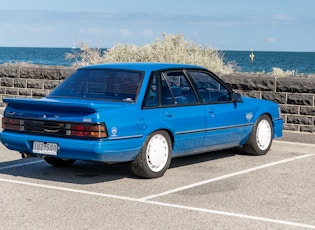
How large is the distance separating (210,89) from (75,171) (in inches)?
87.2

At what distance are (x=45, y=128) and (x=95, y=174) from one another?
106 cm

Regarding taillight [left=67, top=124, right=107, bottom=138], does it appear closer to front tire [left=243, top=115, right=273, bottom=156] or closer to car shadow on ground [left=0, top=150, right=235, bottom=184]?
car shadow on ground [left=0, top=150, right=235, bottom=184]

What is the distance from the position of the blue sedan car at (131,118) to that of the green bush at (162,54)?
31.0ft

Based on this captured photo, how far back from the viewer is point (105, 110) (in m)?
8.70

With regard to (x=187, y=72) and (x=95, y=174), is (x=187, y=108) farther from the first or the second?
(x=95, y=174)

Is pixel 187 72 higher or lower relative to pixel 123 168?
higher

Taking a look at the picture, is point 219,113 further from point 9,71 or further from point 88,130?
point 9,71

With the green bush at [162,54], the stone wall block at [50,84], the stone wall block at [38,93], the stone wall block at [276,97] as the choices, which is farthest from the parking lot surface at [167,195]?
the green bush at [162,54]

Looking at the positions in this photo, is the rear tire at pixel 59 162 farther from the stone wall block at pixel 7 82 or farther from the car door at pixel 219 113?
the stone wall block at pixel 7 82

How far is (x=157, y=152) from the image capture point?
30.4 ft

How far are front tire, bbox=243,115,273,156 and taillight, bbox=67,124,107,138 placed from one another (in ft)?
10.4

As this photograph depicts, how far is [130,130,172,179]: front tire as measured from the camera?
29.9 feet

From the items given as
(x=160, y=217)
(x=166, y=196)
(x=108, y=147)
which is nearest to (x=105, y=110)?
(x=108, y=147)

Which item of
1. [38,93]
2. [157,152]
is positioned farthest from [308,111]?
[38,93]
